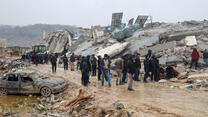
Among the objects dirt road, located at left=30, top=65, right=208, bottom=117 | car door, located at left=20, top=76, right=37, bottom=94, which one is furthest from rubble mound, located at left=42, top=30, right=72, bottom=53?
dirt road, located at left=30, top=65, right=208, bottom=117

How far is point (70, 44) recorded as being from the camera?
27.4m

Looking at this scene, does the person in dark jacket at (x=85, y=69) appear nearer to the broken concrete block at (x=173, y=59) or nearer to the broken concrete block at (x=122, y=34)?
the broken concrete block at (x=173, y=59)

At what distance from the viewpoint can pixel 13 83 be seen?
8.74m

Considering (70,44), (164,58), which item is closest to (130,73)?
(164,58)

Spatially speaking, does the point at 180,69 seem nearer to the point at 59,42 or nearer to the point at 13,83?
the point at 13,83

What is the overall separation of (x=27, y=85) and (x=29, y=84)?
4.6 inches

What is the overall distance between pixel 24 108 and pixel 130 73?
4612 millimetres

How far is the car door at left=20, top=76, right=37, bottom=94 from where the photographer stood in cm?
852

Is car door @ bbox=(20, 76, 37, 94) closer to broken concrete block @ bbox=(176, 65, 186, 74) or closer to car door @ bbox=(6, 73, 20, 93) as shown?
car door @ bbox=(6, 73, 20, 93)

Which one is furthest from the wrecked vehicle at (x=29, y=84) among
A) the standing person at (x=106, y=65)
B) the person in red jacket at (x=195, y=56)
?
the person in red jacket at (x=195, y=56)

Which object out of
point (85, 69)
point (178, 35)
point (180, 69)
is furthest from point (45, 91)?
point (178, 35)

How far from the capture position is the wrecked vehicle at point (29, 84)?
8.38 metres

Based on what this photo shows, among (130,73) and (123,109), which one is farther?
(130,73)

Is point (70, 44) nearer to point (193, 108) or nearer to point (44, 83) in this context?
point (44, 83)
